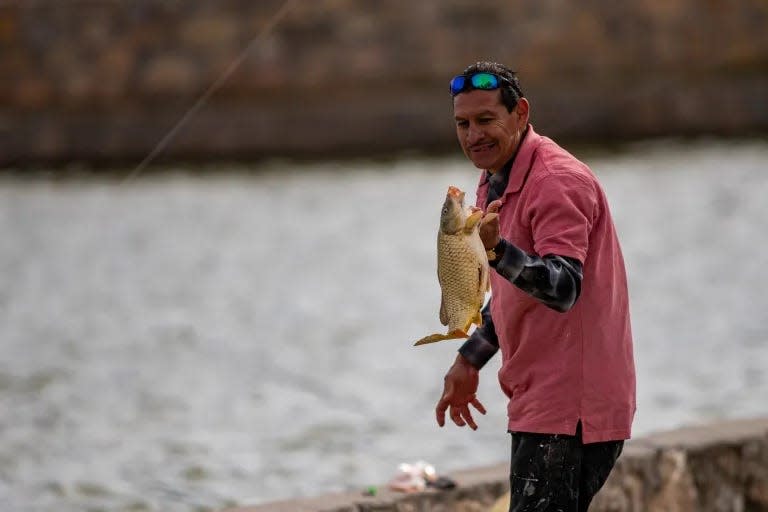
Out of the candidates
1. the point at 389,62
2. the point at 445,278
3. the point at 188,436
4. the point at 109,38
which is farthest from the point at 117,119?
the point at 445,278

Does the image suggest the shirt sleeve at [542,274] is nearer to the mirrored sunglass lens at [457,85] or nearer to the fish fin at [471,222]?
the fish fin at [471,222]

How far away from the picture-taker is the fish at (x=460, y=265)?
3.43m

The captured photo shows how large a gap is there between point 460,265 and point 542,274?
17 cm

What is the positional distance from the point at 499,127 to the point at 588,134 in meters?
19.0

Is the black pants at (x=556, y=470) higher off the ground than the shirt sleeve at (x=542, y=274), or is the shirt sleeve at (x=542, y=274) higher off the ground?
the shirt sleeve at (x=542, y=274)

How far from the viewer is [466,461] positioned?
23.2 ft

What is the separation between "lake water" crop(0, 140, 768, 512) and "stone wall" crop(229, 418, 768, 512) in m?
1.48

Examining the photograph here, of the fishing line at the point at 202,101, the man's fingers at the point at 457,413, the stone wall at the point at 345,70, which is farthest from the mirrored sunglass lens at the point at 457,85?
the stone wall at the point at 345,70

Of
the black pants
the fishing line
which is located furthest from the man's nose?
the fishing line

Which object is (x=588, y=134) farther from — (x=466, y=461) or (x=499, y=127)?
(x=499, y=127)

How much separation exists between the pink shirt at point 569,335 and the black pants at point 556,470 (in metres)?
0.04

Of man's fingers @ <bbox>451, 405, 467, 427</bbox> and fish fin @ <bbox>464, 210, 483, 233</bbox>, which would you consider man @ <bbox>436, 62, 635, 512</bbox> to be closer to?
fish fin @ <bbox>464, 210, 483, 233</bbox>

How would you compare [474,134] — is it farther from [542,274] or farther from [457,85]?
[542,274]

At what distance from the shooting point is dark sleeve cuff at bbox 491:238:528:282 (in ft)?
11.2
